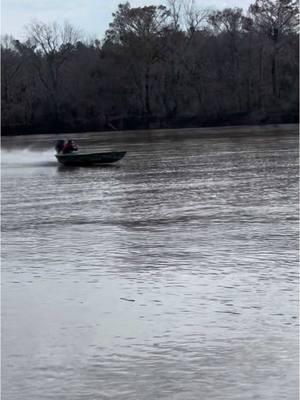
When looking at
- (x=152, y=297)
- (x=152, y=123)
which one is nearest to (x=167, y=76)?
(x=152, y=123)

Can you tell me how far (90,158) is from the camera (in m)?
38.8

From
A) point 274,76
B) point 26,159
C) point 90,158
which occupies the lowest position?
point 26,159

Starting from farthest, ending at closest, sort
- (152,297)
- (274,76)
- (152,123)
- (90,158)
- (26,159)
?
(274,76) < (152,123) < (26,159) < (90,158) < (152,297)

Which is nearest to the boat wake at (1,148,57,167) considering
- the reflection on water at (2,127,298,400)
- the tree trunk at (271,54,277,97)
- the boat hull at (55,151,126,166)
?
the boat hull at (55,151,126,166)

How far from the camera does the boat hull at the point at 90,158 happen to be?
127ft

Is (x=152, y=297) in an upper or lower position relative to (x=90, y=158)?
lower

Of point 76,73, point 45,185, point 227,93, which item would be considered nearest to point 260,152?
point 45,185

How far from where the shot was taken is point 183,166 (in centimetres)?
3622

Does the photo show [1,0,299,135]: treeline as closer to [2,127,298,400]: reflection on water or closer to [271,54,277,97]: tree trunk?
[271,54,277,97]: tree trunk

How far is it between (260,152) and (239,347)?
118 ft

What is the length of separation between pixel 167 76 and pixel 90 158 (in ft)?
256

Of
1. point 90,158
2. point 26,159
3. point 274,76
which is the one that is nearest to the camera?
point 90,158

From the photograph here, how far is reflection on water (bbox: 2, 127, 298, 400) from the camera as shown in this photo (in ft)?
26.1

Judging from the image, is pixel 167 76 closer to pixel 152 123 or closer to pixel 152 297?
pixel 152 123
